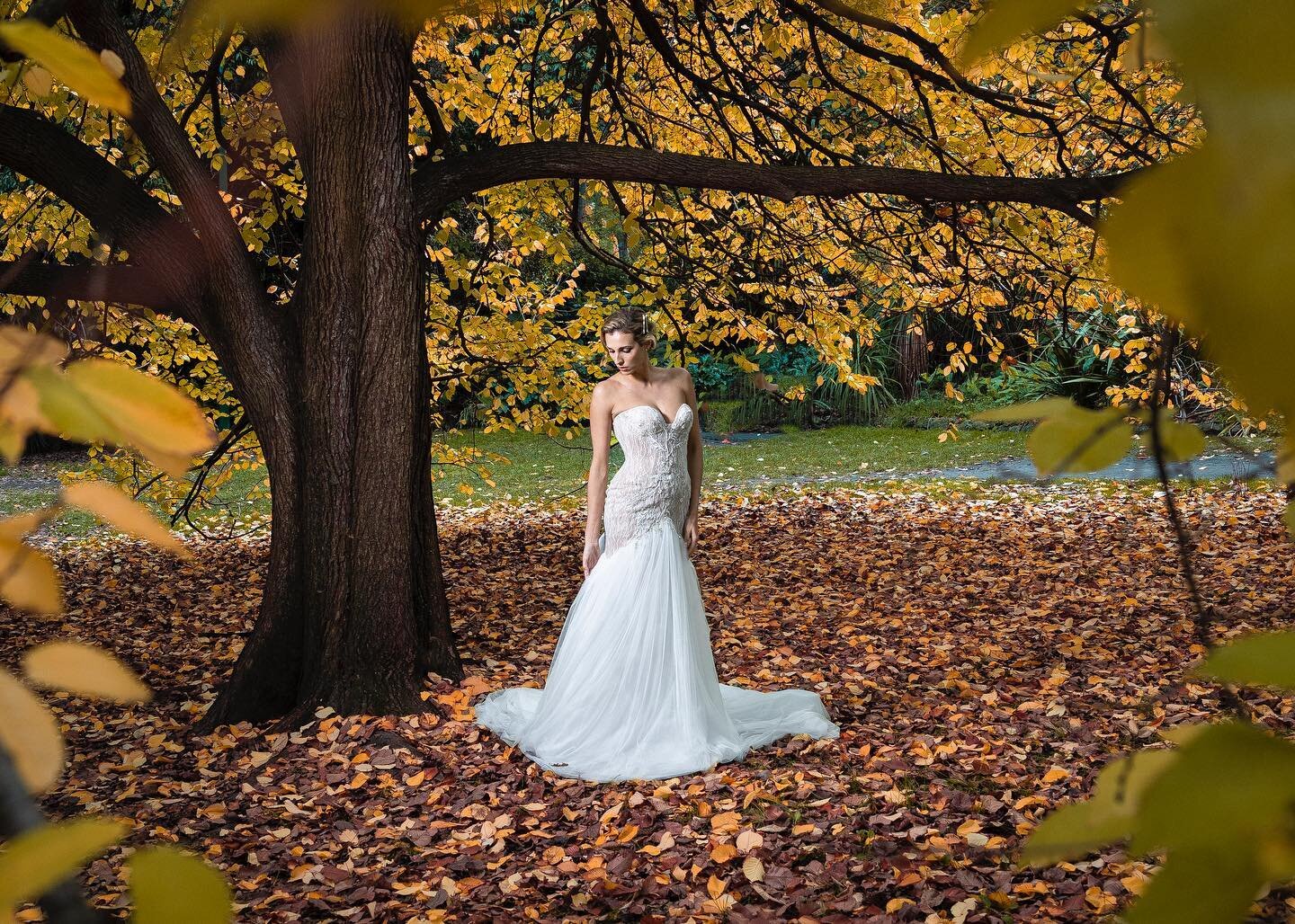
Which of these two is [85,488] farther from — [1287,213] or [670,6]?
[670,6]

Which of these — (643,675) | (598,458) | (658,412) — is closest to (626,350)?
(658,412)

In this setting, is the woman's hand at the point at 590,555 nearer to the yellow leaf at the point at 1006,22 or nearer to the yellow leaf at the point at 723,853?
the yellow leaf at the point at 723,853

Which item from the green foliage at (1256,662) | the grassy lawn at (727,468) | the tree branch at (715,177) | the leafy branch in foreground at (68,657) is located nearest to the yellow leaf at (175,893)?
the leafy branch in foreground at (68,657)

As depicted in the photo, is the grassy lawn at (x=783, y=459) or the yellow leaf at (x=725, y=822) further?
the grassy lawn at (x=783, y=459)

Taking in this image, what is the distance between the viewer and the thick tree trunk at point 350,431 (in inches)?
197

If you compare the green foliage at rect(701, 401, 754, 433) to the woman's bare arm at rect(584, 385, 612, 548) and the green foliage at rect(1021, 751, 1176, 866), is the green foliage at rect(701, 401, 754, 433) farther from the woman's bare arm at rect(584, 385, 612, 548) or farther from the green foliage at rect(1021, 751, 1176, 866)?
the green foliage at rect(1021, 751, 1176, 866)

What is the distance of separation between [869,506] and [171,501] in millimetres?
7388

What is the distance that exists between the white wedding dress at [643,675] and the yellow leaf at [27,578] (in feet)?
14.1

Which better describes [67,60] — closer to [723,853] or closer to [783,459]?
[723,853]

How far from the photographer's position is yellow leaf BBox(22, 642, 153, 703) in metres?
0.50

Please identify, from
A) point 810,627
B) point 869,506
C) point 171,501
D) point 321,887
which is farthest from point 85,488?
point 869,506

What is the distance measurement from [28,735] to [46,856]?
171 millimetres

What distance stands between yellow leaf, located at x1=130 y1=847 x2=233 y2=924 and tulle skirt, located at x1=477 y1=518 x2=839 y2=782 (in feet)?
14.7

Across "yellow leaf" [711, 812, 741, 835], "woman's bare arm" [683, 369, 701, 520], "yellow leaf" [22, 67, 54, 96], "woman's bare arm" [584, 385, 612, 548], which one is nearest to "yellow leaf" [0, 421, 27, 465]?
"yellow leaf" [22, 67, 54, 96]
